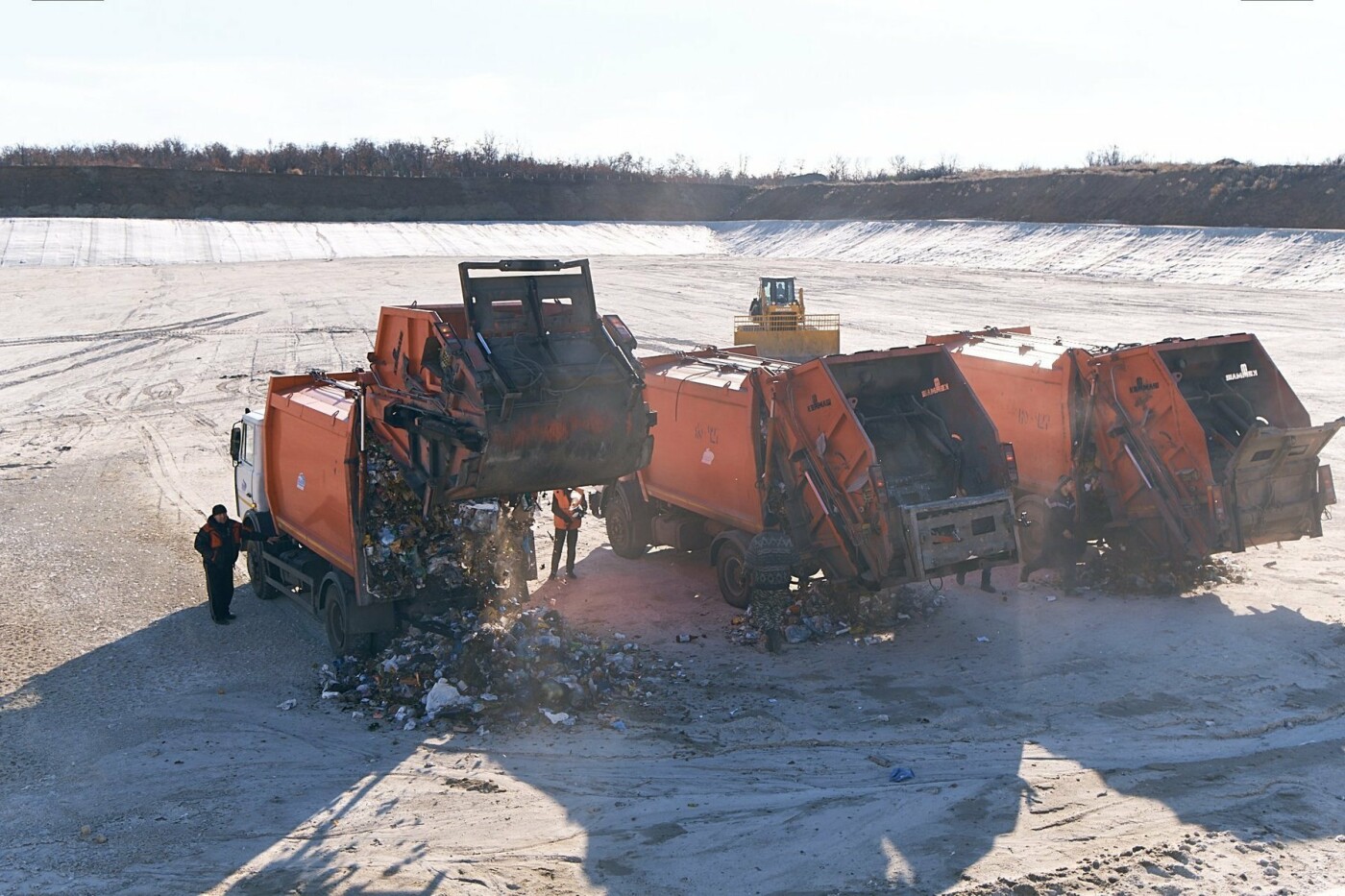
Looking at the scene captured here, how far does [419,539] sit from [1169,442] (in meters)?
7.44

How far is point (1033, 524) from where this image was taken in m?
13.0

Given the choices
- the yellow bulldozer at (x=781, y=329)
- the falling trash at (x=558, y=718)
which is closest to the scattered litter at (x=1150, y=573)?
the falling trash at (x=558, y=718)

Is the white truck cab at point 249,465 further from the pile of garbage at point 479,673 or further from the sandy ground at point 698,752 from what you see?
the pile of garbage at point 479,673

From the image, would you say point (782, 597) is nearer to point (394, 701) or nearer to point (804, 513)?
point (804, 513)

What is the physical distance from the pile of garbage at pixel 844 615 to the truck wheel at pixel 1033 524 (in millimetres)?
1724

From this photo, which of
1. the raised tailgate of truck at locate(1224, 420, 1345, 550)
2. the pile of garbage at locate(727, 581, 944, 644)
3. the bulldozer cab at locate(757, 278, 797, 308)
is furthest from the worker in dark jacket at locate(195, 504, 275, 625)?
the bulldozer cab at locate(757, 278, 797, 308)

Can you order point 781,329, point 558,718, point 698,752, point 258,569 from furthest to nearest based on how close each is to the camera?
point 781,329, point 258,569, point 558,718, point 698,752

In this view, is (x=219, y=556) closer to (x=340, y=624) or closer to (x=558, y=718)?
(x=340, y=624)

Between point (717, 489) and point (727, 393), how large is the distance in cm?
103

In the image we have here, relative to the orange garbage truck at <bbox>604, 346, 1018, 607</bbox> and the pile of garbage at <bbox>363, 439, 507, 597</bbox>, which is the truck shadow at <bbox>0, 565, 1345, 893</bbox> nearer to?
the orange garbage truck at <bbox>604, 346, 1018, 607</bbox>

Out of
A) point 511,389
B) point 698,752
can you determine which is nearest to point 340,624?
point 511,389

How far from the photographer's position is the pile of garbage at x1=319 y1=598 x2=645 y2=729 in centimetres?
930

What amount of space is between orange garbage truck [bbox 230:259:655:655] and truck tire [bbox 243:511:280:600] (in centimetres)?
142

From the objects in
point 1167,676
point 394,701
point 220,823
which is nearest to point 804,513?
point 1167,676
